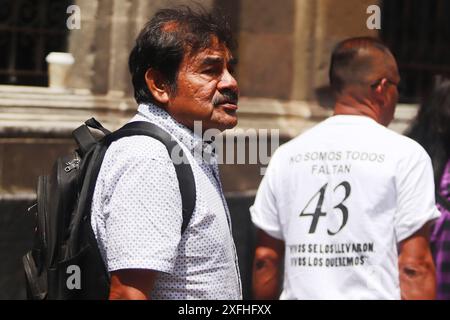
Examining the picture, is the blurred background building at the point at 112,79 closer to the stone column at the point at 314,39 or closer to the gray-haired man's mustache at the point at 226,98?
the stone column at the point at 314,39

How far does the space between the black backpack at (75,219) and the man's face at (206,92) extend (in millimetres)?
182

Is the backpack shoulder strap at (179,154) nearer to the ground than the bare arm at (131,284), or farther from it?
farther from it

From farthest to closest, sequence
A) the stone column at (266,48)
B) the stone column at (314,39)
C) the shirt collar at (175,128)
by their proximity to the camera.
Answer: the stone column at (314,39), the stone column at (266,48), the shirt collar at (175,128)

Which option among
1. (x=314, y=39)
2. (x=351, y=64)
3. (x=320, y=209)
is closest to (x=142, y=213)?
(x=320, y=209)

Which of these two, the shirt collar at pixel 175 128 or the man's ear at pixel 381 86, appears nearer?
the shirt collar at pixel 175 128

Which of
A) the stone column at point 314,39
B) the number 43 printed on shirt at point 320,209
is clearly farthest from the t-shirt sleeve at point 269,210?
the stone column at point 314,39

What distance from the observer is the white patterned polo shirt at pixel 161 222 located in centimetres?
243

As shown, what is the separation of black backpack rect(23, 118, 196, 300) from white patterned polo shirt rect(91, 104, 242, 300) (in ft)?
0.10

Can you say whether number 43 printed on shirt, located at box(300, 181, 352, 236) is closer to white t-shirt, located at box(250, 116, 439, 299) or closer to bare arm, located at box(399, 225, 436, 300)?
white t-shirt, located at box(250, 116, 439, 299)

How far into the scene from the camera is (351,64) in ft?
11.6

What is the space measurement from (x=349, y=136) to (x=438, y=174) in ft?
4.08

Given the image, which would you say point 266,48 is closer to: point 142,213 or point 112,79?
point 112,79

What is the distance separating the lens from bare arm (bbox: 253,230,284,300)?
3500mm
